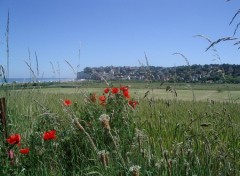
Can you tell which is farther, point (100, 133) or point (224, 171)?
point (100, 133)

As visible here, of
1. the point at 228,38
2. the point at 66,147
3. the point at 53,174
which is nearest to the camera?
the point at 228,38

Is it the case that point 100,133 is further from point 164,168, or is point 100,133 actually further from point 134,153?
point 164,168

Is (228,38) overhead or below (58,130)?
overhead

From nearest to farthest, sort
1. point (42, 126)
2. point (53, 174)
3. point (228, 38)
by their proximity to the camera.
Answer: point (228, 38)
point (53, 174)
point (42, 126)

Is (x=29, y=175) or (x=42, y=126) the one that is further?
(x=42, y=126)

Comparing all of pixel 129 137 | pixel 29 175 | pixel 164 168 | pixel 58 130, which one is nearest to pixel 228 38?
pixel 164 168

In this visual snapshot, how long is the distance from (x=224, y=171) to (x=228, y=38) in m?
0.92

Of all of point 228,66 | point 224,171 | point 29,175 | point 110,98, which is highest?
point 228,66

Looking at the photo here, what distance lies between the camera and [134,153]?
2.71m

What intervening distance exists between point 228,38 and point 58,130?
240 cm

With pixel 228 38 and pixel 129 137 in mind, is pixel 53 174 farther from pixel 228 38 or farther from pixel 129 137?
pixel 228 38

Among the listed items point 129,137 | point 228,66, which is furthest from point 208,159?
point 228,66

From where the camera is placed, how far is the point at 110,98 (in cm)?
436

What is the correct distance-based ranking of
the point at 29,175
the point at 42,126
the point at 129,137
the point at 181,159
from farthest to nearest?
the point at 42,126, the point at 129,137, the point at 29,175, the point at 181,159
